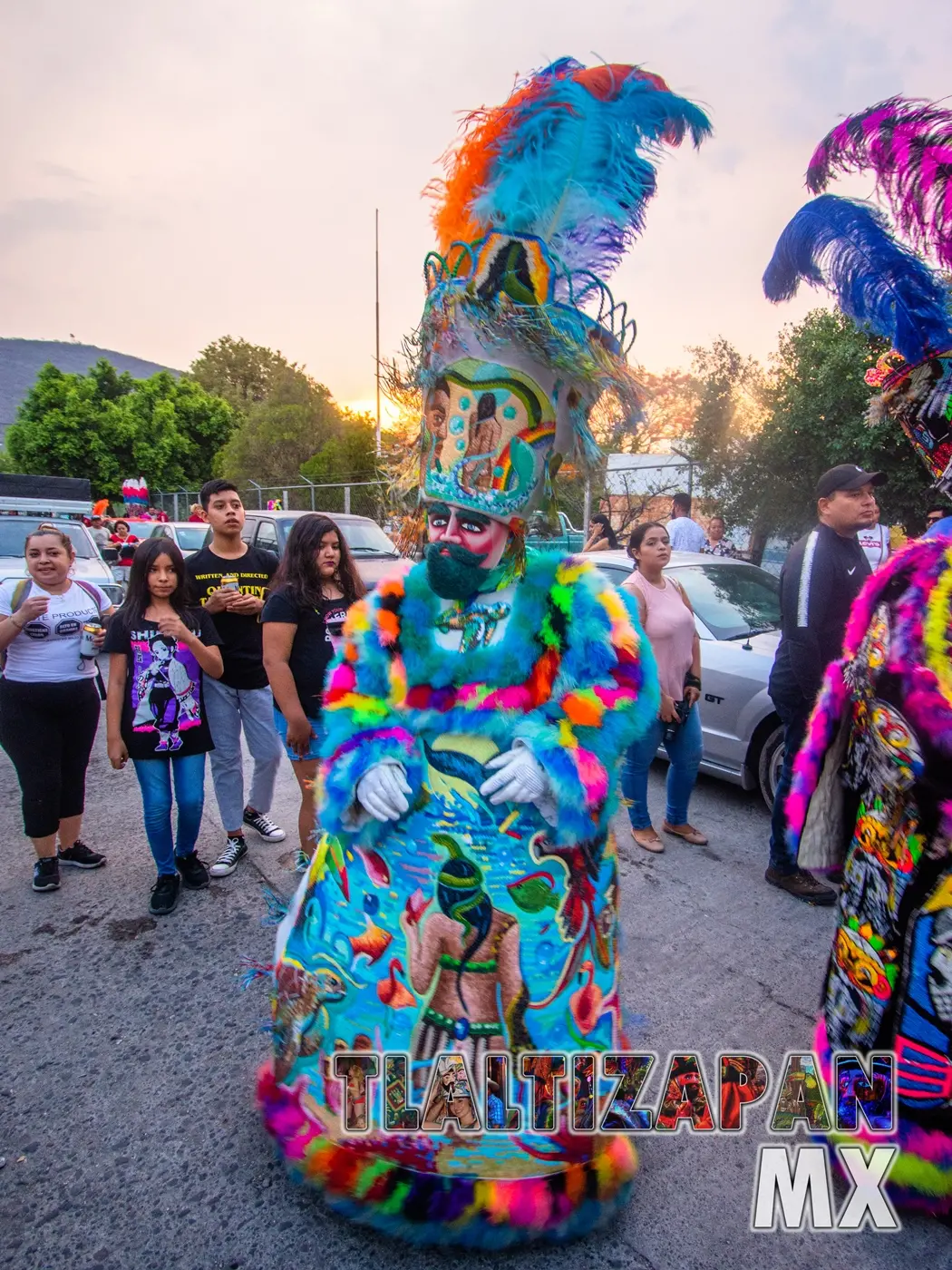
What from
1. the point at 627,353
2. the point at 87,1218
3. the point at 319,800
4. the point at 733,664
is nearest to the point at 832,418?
the point at 733,664

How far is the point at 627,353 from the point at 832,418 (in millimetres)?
10097

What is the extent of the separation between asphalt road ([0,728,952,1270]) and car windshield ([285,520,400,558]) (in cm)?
499

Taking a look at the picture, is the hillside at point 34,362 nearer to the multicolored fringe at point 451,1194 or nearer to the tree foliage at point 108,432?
the tree foliage at point 108,432

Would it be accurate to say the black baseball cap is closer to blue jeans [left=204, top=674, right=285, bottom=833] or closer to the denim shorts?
the denim shorts

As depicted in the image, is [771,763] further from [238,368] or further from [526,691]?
[238,368]

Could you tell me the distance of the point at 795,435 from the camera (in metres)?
11.2

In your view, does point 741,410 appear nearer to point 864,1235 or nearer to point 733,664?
point 733,664

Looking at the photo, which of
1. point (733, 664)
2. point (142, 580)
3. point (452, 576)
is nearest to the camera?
point (452, 576)

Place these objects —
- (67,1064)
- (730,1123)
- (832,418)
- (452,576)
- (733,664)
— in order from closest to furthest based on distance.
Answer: (452,576), (730,1123), (67,1064), (733,664), (832,418)

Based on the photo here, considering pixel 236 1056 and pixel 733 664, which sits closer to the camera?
pixel 236 1056

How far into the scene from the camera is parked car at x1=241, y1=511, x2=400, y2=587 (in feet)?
26.2

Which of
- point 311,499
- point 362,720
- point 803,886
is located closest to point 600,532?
point 803,886

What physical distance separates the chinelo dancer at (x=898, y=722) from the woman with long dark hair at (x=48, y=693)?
3314 millimetres

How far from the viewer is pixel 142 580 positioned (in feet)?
11.5
